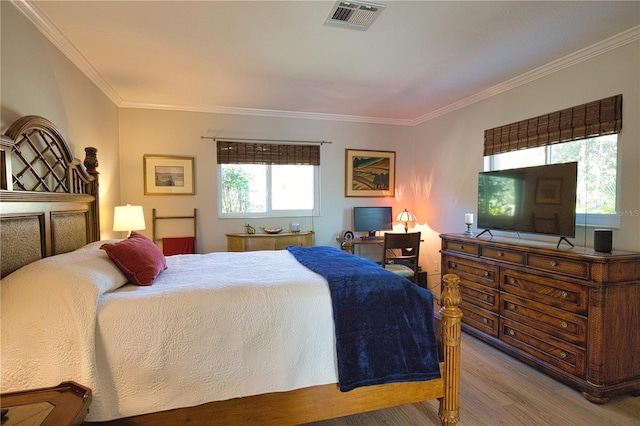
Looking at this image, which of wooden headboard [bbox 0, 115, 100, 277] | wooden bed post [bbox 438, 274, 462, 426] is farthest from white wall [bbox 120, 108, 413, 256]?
wooden bed post [bbox 438, 274, 462, 426]

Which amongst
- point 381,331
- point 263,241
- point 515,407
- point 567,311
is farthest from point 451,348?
point 263,241

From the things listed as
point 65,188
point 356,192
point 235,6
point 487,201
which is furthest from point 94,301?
point 356,192

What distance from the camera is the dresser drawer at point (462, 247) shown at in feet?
10.5

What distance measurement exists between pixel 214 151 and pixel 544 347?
409 cm

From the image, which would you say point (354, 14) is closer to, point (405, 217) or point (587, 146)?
point (587, 146)

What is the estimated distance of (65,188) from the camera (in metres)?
2.48

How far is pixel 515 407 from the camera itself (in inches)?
83.5

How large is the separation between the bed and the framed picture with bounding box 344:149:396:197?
2897mm

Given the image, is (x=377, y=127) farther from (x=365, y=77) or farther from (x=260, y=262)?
(x=260, y=262)

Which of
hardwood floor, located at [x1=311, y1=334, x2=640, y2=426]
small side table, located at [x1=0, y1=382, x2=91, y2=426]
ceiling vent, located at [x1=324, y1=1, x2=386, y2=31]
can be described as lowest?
hardwood floor, located at [x1=311, y1=334, x2=640, y2=426]

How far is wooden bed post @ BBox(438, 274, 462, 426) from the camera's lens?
1.83 metres

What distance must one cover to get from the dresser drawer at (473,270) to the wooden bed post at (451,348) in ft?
4.54

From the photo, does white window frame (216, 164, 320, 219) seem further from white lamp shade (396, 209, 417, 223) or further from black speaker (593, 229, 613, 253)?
black speaker (593, 229, 613, 253)

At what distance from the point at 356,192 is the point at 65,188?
3495 mm
